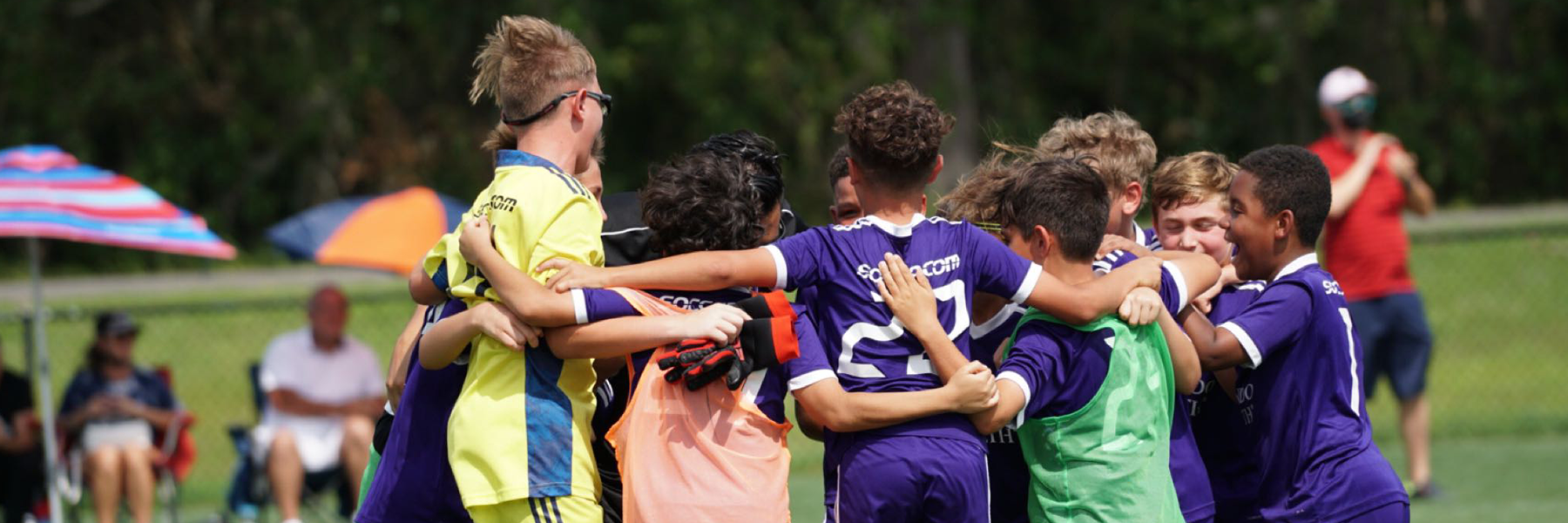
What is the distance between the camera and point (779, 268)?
3650 mm

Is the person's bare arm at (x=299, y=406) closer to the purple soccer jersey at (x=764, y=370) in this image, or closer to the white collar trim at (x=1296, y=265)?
the purple soccer jersey at (x=764, y=370)

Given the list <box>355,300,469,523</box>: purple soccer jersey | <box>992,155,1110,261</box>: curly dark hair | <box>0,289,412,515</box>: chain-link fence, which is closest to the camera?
<box>992,155,1110,261</box>: curly dark hair

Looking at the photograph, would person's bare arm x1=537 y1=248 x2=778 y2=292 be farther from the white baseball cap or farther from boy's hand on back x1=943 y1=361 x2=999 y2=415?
the white baseball cap

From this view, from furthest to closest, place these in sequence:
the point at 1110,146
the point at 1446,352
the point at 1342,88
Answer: the point at 1446,352
the point at 1342,88
the point at 1110,146

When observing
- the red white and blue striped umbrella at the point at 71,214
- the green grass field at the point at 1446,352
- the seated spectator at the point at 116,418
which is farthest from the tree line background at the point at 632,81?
A: the red white and blue striped umbrella at the point at 71,214

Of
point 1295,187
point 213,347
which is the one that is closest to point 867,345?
point 1295,187

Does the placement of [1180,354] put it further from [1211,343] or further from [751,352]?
[751,352]

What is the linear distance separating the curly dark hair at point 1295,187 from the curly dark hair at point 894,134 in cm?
80

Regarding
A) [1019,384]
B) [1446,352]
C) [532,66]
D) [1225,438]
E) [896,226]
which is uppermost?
[532,66]

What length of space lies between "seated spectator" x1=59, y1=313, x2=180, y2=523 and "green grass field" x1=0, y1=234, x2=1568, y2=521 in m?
1.52

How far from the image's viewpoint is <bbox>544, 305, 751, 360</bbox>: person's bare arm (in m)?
3.56

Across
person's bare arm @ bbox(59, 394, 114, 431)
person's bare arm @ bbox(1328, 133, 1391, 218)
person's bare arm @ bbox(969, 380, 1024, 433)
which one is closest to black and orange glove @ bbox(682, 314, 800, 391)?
person's bare arm @ bbox(969, 380, 1024, 433)

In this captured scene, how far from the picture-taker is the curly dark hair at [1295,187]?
3.91m

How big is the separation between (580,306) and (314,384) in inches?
218
